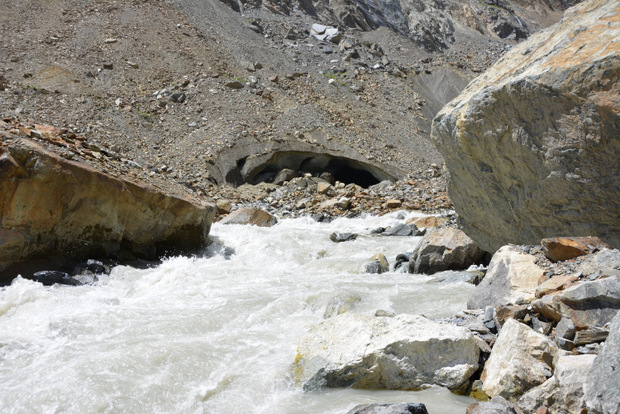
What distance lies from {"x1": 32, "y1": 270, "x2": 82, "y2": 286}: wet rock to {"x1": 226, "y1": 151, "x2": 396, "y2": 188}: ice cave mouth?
11.9 metres

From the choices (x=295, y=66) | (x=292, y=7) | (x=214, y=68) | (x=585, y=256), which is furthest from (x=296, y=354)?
(x=292, y=7)

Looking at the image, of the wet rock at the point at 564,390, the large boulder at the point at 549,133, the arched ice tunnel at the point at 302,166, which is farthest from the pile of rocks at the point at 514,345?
the arched ice tunnel at the point at 302,166

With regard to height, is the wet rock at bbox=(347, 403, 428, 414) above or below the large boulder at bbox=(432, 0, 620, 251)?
below

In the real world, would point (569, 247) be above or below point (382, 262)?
above

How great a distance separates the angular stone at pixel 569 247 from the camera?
16.4 feet

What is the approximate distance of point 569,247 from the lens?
5.07 meters

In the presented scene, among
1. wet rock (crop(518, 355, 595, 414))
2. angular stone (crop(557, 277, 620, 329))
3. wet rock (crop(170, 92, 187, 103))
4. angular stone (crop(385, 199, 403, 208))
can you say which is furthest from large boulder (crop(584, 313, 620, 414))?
wet rock (crop(170, 92, 187, 103))

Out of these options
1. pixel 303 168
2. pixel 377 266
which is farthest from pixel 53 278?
pixel 303 168

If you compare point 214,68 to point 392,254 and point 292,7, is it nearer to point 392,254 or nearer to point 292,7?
point 292,7

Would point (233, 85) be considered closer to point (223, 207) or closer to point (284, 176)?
point (284, 176)

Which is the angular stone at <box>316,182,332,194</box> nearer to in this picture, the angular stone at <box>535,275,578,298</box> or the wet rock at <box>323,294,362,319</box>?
the wet rock at <box>323,294,362,319</box>

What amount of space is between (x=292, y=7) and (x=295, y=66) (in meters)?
12.2

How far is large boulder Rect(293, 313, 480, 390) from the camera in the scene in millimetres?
4031

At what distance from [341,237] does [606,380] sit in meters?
9.17
